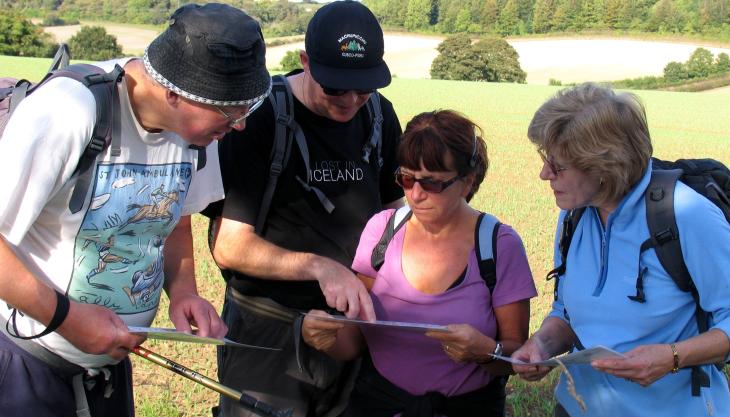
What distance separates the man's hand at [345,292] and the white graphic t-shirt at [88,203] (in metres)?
0.57

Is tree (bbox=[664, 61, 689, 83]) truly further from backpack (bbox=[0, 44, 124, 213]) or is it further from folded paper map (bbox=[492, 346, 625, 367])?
backpack (bbox=[0, 44, 124, 213])

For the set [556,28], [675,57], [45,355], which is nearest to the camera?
[45,355]

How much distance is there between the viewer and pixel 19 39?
51656mm

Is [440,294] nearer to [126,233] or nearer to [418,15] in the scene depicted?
[126,233]

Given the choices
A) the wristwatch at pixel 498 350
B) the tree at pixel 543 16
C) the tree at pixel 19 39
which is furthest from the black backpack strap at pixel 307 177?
the tree at pixel 543 16

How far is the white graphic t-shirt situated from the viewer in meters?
2.03

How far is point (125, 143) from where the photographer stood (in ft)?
7.48

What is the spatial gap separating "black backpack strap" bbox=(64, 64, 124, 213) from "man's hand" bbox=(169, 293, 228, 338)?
0.67 meters

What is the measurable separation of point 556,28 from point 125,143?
70362mm

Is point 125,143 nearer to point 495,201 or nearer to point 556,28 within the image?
point 495,201

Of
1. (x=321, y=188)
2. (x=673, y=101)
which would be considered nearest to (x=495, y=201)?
(x=321, y=188)

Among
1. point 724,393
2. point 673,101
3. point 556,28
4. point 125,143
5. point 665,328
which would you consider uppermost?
point 125,143

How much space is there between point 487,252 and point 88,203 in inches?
55.2

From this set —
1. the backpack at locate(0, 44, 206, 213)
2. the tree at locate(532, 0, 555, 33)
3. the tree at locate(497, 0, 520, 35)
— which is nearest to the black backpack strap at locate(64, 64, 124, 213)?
the backpack at locate(0, 44, 206, 213)
